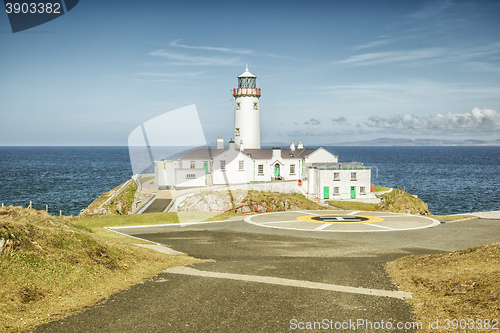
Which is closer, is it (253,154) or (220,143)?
(253,154)

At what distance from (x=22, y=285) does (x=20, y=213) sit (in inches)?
315

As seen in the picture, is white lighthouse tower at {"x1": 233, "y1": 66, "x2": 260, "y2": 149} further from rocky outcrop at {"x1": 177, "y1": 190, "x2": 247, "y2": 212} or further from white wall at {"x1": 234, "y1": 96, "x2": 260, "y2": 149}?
rocky outcrop at {"x1": 177, "y1": 190, "x2": 247, "y2": 212}

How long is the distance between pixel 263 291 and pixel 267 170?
146 feet

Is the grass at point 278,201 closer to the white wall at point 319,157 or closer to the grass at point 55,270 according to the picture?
the white wall at point 319,157

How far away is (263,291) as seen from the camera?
12266 millimetres

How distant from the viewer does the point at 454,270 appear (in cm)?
1330

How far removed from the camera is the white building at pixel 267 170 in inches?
2088

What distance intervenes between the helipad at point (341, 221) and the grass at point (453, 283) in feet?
30.3

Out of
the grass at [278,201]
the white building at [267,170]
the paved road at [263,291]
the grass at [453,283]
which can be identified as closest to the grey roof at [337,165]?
the white building at [267,170]

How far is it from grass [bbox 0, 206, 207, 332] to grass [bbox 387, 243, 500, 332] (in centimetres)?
786

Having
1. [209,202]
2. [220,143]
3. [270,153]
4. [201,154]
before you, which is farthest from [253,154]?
[209,202]

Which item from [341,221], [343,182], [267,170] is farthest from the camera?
[267,170]

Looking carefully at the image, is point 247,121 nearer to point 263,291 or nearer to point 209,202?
point 209,202

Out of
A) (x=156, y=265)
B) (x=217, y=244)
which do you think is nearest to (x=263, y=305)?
(x=156, y=265)
